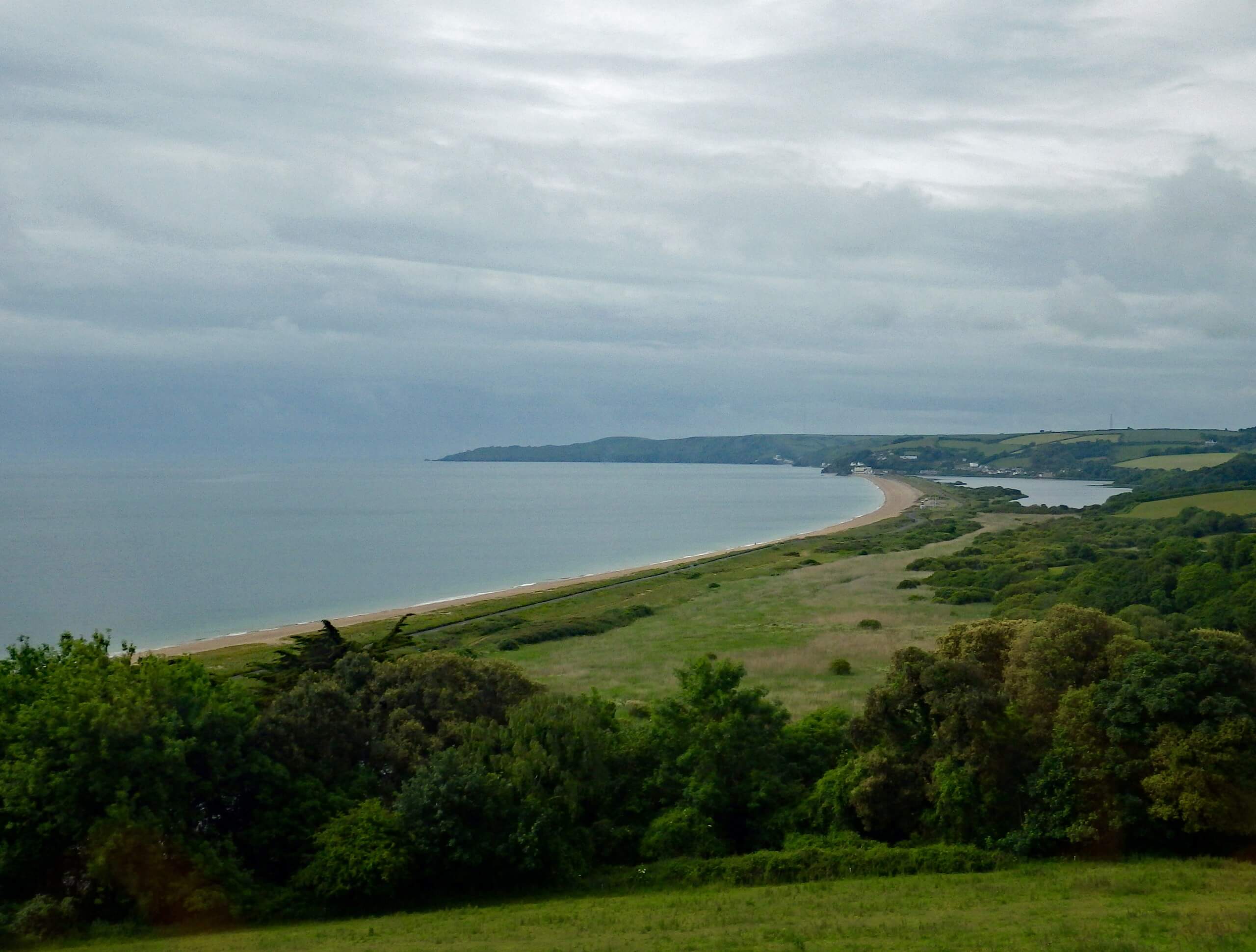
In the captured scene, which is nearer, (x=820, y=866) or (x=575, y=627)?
(x=820, y=866)

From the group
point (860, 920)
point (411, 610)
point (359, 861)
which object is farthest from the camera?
point (411, 610)

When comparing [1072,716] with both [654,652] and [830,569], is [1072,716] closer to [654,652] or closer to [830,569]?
[654,652]

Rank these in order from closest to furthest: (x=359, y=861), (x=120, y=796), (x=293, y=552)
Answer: (x=120, y=796)
(x=359, y=861)
(x=293, y=552)

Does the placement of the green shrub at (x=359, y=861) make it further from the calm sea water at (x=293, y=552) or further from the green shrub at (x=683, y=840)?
the calm sea water at (x=293, y=552)

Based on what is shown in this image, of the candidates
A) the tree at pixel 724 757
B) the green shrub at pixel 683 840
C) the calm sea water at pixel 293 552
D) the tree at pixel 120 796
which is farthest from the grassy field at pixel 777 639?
the calm sea water at pixel 293 552

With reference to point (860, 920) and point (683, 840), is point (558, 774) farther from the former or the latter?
point (860, 920)

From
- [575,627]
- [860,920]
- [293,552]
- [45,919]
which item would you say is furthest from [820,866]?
[293,552]

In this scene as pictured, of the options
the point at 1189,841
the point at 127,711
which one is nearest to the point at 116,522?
the point at 127,711
